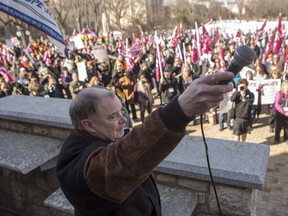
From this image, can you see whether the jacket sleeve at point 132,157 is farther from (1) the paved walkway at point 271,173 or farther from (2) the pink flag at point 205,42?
(2) the pink flag at point 205,42

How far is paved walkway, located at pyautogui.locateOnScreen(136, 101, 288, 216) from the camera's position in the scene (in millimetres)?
5000

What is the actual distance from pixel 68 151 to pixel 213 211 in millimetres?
1634

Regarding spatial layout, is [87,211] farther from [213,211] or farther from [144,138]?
[213,211]

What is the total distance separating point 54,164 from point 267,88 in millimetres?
6838

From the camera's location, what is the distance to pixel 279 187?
5578mm

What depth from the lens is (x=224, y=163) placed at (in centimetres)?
238

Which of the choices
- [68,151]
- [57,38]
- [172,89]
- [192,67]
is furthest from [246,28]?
[68,151]

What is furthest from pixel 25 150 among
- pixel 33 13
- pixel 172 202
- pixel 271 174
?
pixel 271 174

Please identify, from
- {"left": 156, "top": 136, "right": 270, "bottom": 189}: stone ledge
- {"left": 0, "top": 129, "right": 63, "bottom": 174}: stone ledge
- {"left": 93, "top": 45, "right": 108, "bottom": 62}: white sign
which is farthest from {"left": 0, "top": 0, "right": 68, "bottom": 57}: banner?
{"left": 93, "top": 45, "right": 108, "bottom": 62}: white sign

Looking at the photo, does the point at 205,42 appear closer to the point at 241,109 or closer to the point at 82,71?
the point at 82,71

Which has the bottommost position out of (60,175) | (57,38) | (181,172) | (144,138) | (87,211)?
(181,172)

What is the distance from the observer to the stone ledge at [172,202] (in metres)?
2.34

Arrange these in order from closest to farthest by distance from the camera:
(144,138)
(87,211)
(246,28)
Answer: (144,138), (87,211), (246,28)

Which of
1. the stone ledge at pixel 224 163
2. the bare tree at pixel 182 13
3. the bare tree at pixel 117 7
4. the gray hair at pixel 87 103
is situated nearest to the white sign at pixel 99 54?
the stone ledge at pixel 224 163
